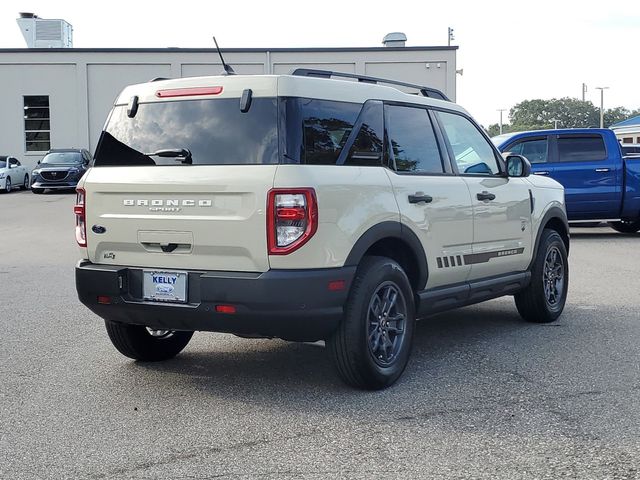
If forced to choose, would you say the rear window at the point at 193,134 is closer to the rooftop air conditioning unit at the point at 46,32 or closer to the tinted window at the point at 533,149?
the tinted window at the point at 533,149

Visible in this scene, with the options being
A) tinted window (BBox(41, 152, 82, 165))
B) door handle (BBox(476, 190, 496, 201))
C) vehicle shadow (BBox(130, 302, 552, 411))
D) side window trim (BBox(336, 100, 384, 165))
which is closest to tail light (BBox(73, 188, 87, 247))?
vehicle shadow (BBox(130, 302, 552, 411))

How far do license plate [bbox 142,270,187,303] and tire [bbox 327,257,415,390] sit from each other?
0.96 meters

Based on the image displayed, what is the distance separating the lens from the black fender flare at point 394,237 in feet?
17.3

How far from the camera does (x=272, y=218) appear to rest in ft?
16.3

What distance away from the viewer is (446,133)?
6.62m

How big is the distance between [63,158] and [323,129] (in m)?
27.7

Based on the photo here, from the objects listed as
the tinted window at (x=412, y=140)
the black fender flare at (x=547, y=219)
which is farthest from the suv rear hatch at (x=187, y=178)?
the black fender flare at (x=547, y=219)

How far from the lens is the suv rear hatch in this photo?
5.09 metres

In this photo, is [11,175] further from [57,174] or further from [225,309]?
[225,309]

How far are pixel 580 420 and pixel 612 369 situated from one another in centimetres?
132

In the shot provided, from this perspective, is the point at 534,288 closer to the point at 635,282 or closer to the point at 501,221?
the point at 501,221

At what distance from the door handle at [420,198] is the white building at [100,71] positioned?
3256 centimetres

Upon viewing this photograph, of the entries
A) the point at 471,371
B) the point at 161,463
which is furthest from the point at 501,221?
the point at 161,463

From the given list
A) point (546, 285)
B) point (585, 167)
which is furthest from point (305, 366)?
point (585, 167)
